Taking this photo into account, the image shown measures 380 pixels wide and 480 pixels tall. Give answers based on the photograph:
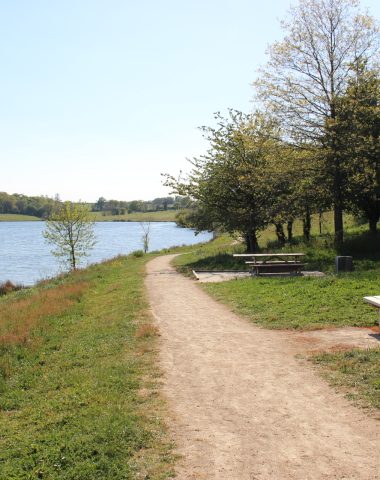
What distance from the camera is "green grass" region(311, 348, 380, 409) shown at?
6.43 m

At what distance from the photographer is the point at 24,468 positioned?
5109 millimetres

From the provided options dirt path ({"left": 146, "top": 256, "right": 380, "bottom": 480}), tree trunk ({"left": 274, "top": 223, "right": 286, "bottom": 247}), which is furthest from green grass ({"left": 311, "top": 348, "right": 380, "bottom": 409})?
tree trunk ({"left": 274, "top": 223, "right": 286, "bottom": 247})

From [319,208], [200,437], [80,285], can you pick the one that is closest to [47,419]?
[200,437]

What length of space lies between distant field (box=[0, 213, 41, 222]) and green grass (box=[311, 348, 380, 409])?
16285 cm

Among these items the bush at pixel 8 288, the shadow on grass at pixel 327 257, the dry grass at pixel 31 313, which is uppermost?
the shadow on grass at pixel 327 257

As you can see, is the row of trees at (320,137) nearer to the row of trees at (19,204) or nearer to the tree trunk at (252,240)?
the tree trunk at (252,240)

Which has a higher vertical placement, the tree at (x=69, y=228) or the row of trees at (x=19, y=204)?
the row of trees at (x=19, y=204)

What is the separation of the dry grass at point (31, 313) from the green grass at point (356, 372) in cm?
689

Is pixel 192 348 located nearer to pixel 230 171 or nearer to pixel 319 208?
pixel 319 208

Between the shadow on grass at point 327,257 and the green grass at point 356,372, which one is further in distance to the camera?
the shadow on grass at point 327,257

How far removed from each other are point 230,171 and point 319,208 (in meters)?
5.14

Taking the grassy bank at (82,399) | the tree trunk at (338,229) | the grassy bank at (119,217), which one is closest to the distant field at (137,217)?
the grassy bank at (119,217)

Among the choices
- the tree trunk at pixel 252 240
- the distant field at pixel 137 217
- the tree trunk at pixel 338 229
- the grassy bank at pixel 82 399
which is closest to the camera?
the grassy bank at pixel 82 399

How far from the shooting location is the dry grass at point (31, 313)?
38.3 ft
